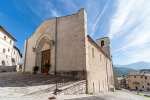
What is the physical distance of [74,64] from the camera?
8875 millimetres

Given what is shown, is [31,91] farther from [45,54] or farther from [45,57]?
[45,54]

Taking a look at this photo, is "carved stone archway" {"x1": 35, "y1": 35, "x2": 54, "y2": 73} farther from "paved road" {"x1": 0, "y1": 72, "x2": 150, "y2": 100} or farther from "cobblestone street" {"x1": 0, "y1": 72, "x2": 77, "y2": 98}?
"paved road" {"x1": 0, "y1": 72, "x2": 150, "y2": 100}

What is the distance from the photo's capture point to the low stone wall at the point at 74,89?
5.06 m

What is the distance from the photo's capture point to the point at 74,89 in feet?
19.6

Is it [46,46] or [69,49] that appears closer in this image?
[69,49]

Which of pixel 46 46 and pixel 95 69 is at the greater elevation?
pixel 46 46

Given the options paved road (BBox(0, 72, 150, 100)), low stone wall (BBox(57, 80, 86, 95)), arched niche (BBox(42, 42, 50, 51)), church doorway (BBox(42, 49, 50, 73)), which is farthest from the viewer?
arched niche (BBox(42, 42, 50, 51))

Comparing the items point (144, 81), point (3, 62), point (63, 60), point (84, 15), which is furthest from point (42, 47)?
Answer: point (144, 81)

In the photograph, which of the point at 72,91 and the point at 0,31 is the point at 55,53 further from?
the point at 0,31

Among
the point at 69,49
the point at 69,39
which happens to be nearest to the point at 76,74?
the point at 69,49

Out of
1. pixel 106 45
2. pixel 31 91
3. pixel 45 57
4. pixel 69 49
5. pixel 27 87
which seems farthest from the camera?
pixel 106 45

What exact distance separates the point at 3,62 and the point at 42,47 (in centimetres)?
1495

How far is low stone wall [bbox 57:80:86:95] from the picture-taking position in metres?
5.06

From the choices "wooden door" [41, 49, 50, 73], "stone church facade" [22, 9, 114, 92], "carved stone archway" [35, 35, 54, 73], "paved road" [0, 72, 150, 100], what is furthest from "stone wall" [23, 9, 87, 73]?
"paved road" [0, 72, 150, 100]
